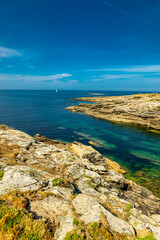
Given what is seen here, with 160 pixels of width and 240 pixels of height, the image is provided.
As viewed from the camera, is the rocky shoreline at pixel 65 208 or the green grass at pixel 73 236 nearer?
the green grass at pixel 73 236

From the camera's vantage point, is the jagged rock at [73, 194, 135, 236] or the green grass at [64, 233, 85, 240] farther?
the jagged rock at [73, 194, 135, 236]

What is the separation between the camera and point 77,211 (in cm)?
934

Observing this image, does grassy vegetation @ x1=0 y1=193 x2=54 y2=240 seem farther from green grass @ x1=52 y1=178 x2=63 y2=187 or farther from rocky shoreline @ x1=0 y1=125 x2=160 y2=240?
green grass @ x1=52 y1=178 x2=63 y2=187

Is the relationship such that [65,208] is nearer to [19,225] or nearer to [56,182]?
[56,182]

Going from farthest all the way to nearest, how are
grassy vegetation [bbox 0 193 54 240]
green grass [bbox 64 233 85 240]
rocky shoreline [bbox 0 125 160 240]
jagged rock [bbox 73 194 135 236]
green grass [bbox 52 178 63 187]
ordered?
green grass [bbox 52 178 63 187]
jagged rock [bbox 73 194 135 236]
rocky shoreline [bbox 0 125 160 240]
green grass [bbox 64 233 85 240]
grassy vegetation [bbox 0 193 54 240]

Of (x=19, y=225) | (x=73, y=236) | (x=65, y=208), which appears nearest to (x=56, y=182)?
(x=65, y=208)

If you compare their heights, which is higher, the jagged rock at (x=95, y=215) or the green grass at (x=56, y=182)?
the green grass at (x=56, y=182)

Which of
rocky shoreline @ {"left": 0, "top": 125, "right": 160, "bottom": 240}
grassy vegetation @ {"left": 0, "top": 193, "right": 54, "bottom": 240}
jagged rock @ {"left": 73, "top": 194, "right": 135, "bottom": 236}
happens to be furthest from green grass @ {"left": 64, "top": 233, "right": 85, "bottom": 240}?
jagged rock @ {"left": 73, "top": 194, "right": 135, "bottom": 236}

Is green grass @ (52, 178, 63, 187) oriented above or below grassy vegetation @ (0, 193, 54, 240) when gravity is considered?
below

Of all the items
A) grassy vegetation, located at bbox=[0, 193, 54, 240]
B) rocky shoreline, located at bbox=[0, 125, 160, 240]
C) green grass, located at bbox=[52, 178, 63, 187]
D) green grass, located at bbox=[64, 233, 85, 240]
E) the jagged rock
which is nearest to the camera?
grassy vegetation, located at bbox=[0, 193, 54, 240]

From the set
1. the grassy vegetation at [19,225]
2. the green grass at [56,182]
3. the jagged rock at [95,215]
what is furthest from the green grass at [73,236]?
the green grass at [56,182]

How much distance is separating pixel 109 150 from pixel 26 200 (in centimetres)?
3020

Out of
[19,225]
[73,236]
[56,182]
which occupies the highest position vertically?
[19,225]

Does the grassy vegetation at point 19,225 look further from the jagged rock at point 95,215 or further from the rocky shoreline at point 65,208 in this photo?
the jagged rock at point 95,215
